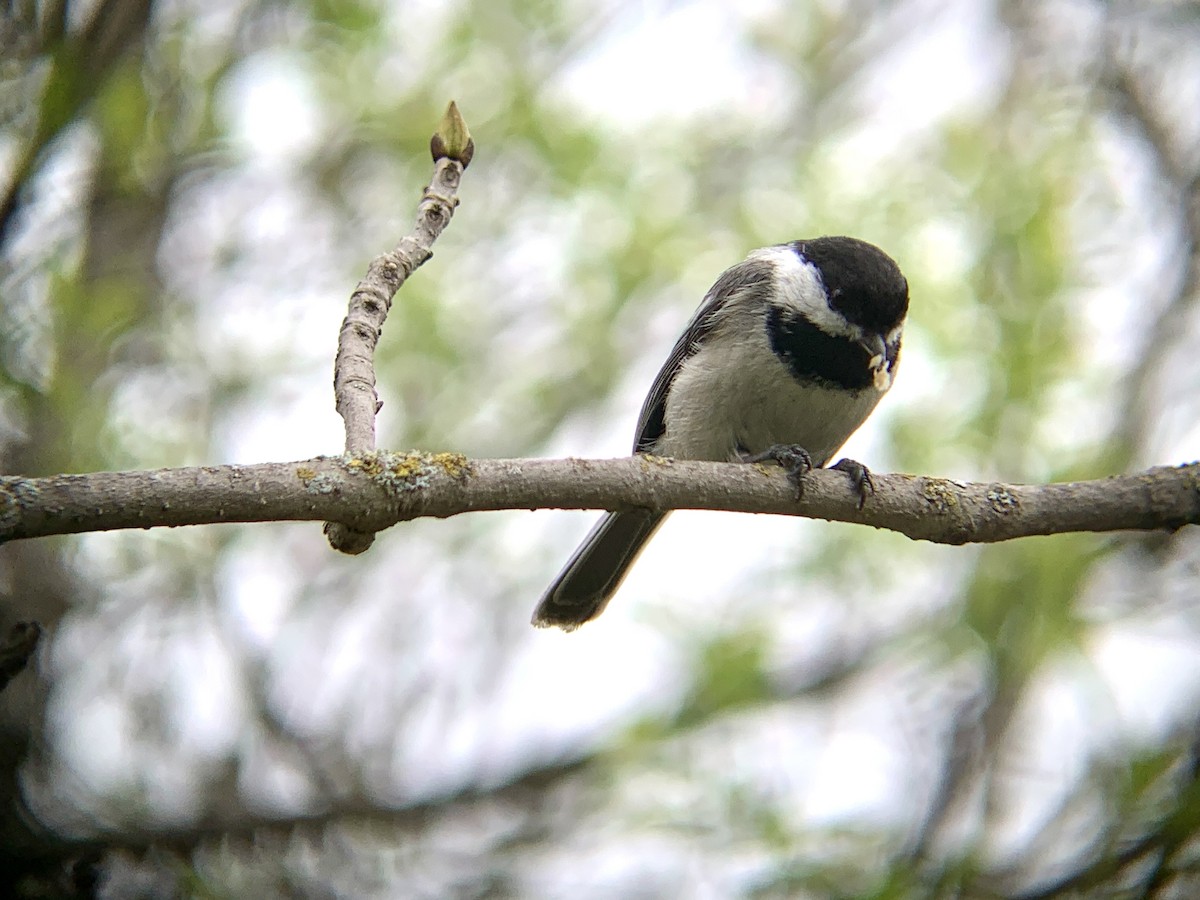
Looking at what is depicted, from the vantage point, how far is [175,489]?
199cm

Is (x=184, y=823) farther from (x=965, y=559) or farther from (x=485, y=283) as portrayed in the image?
(x=965, y=559)

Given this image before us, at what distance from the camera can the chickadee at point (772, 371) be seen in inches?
137

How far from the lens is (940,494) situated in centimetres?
273

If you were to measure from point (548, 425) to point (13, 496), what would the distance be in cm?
294

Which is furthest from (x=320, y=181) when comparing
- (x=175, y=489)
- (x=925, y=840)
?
(x=925, y=840)

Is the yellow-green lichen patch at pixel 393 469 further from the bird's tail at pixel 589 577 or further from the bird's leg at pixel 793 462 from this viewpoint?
the bird's tail at pixel 589 577

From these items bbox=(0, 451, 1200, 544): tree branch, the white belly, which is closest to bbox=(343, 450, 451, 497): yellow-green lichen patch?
bbox=(0, 451, 1200, 544): tree branch

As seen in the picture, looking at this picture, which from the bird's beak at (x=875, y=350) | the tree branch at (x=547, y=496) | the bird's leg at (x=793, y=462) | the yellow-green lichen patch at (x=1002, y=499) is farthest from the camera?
the bird's beak at (x=875, y=350)

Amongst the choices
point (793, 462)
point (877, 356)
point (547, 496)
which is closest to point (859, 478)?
point (793, 462)

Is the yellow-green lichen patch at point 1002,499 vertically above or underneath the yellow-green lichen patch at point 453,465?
above

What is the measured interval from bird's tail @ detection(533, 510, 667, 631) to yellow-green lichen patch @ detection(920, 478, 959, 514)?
3.96 ft

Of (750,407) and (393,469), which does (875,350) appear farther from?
(393,469)

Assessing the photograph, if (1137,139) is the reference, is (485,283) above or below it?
below

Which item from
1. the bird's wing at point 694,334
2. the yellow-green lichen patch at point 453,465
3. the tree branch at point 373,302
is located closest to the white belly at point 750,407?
the bird's wing at point 694,334
